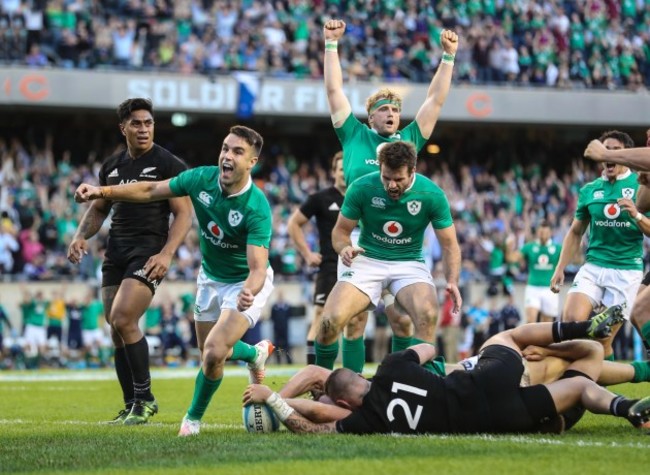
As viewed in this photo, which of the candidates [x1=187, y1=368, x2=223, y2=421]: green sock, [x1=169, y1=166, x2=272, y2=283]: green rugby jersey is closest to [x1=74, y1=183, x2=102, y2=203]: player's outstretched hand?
[x1=169, y1=166, x2=272, y2=283]: green rugby jersey

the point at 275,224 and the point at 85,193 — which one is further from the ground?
the point at 85,193

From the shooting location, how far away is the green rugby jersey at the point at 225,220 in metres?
8.85

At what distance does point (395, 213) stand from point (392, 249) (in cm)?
37

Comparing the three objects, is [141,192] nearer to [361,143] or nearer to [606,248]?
[361,143]

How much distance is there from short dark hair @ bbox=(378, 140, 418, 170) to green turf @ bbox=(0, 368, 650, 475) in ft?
7.35

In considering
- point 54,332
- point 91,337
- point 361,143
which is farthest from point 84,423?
point 54,332

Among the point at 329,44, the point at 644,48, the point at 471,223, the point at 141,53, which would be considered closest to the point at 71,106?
the point at 141,53

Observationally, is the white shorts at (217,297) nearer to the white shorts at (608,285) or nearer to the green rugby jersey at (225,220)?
the green rugby jersey at (225,220)

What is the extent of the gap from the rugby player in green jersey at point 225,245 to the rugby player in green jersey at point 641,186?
8.32ft

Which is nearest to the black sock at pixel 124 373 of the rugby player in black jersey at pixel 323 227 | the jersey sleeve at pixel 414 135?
the jersey sleeve at pixel 414 135

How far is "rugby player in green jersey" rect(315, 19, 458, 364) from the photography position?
10.5 m

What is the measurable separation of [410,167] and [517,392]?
2.13 m

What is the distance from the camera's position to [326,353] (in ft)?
32.9

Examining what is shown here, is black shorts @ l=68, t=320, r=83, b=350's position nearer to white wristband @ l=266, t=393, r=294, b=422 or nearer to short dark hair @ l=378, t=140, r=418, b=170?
short dark hair @ l=378, t=140, r=418, b=170
